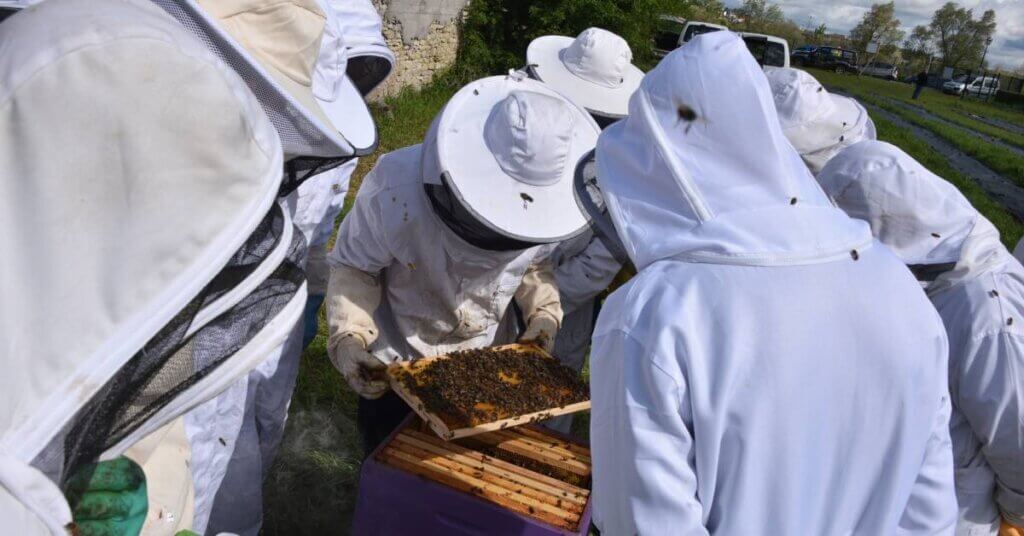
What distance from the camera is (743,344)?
4.94ft

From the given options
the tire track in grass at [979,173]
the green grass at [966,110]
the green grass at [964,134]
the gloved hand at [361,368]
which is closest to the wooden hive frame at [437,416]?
the gloved hand at [361,368]

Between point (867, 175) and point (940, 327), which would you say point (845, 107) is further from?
point (940, 327)

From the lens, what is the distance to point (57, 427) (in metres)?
0.89

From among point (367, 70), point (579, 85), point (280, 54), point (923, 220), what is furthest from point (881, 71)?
point (280, 54)

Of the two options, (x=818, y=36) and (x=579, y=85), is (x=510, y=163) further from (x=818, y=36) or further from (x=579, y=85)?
(x=818, y=36)

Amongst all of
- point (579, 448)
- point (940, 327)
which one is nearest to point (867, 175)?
point (940, 327)

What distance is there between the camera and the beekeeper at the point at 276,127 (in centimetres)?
175

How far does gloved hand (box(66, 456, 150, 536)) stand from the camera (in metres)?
1.10

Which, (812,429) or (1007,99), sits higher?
(812,429)

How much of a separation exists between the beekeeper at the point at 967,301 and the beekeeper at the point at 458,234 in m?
1.06

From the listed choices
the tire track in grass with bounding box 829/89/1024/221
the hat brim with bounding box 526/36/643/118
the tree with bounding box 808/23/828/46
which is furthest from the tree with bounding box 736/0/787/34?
the hat brim with bounding box 526/36/643/118

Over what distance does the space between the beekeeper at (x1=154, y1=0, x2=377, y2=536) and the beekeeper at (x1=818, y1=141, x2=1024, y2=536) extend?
1.81 metres

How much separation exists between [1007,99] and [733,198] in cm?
4462

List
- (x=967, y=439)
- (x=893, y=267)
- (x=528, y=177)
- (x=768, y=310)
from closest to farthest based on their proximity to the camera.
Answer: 1. (x=768, y=310)
2. (x=893, y=267)
3. (x=967, y=439)
4. (x=528, y=177)
